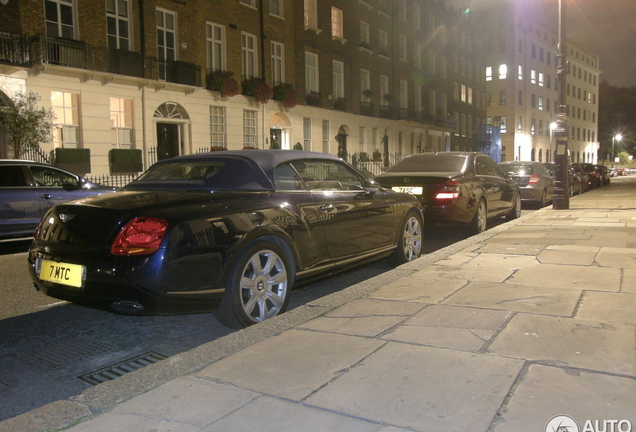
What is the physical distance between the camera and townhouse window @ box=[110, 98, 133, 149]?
1922 centimetres

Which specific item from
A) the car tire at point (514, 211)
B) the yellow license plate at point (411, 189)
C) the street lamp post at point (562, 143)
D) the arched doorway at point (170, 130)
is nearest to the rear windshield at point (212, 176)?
the yellow license plate at point (411, 189)

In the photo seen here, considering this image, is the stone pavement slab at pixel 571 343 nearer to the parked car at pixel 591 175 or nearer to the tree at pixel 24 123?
the tree at pixel 24 123

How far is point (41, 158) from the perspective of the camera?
16578 millimetres

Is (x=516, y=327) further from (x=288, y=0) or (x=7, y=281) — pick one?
(x=288, y=0)

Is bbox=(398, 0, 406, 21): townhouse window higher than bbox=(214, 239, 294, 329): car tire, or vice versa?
bbox=(398, 0, 406, 21): townhouse window

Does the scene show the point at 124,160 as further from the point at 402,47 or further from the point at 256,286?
the point at 402,47

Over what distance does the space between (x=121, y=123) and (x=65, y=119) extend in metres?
2.06

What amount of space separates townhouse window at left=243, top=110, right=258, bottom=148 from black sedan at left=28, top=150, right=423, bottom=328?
18831mm

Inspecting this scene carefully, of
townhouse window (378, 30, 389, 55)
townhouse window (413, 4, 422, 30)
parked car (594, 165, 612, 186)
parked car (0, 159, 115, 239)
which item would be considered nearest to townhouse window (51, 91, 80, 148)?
parked car (0, 159, 115, 239)

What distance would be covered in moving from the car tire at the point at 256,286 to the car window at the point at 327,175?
3.38 feet

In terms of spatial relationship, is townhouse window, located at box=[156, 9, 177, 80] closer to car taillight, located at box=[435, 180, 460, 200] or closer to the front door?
the front door

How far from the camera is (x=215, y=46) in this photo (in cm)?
2270

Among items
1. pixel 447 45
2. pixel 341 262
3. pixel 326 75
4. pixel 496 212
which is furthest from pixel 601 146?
pixel 341 262

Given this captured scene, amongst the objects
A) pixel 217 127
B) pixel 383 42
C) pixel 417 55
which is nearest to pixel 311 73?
pixel 217 127
